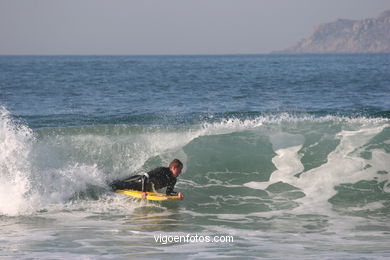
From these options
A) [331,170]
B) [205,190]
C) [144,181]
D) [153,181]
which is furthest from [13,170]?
[331,170]

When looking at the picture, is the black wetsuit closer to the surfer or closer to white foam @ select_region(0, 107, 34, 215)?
the surfer

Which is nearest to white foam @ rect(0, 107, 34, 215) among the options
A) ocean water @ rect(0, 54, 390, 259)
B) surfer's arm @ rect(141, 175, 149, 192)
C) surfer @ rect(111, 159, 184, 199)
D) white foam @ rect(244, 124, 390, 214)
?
ocean water @ rect(0, 54, 390, 259)

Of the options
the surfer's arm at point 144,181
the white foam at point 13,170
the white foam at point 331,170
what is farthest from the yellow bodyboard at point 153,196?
the white foam at point 331,170

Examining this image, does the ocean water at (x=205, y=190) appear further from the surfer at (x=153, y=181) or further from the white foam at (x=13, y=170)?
the surfer at (x=153, y=181)

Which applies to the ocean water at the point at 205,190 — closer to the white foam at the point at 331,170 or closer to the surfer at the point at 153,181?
the white foam at the point at 331,170

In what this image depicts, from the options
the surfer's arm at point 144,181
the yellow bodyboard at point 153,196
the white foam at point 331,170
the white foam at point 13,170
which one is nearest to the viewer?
the white foam at point 13,170

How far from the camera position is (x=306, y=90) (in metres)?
28.9

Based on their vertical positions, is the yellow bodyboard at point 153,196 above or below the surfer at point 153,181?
below

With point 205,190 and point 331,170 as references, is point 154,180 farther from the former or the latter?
point 331,170

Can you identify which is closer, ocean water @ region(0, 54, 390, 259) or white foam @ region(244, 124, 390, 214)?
ocean water @ region(0, 54, 390, 259)

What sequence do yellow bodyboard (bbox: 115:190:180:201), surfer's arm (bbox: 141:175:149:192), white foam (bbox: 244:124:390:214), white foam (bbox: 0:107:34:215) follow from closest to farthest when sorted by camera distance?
white foam (bbox: 0:107:34:215)
yellow bodyboard (bbox: 115:190:180:201)
surfer's arm (bbox: 141:175:149:192)
white foam (bbox: 244:124:390:214)

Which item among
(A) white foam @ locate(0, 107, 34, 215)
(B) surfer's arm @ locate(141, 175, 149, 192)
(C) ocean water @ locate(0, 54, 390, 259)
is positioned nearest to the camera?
(C) ocean water @ locate(0, 54, 390, 259)

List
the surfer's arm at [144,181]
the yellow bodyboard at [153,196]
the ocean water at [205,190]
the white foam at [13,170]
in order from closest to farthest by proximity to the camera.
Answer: the ocean water at [205,190], the white foam at [13,170], the yellow bodyboard at [153,196], the surfer's arm at [144,181]

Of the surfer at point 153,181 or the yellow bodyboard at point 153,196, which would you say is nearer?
the yellow bodyboard at point 153,196
